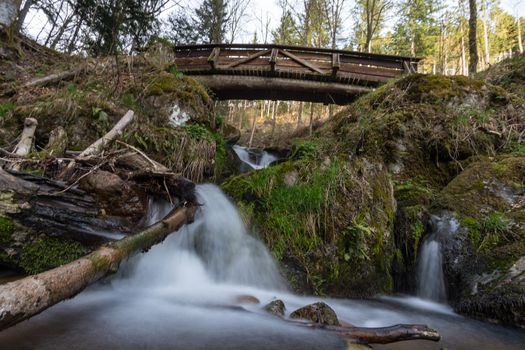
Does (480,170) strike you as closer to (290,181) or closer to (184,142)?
(290,181)

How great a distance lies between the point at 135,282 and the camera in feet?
9.74

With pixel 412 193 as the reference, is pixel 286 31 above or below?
above

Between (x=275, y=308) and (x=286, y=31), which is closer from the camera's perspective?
(x=275, y=308)

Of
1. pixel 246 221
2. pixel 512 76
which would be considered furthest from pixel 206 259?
pixel 512 76

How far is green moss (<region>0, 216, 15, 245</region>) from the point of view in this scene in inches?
95.7

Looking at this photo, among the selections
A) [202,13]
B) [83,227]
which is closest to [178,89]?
[83,227]

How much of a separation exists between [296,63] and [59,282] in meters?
9.11

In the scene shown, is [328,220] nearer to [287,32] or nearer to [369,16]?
[369,16]

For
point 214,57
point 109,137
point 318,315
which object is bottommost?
point 318,315

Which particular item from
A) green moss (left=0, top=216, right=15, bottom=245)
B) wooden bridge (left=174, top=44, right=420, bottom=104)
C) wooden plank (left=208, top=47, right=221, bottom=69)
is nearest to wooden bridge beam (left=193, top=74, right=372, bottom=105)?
wooden bridge (left=174, top=44, right=420, bottom=104)

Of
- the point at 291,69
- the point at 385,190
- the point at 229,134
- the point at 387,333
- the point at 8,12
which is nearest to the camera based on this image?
the point at 387,333

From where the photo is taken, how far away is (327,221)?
12.2 feet

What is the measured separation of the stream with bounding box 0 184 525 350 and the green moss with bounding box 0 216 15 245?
0.77 meters

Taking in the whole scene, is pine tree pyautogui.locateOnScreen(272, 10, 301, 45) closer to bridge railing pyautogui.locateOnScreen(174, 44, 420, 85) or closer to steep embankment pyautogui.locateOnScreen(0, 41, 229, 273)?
bridge railing pyautogui.locateOnScreen(174, 44, 420, 85)
